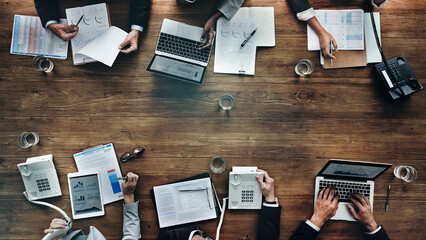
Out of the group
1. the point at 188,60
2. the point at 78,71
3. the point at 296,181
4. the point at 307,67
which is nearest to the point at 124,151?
the point at 78,71

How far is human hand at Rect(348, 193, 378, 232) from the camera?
1845 mm

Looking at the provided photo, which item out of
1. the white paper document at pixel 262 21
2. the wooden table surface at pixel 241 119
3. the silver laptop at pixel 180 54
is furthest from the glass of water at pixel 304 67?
the silver laptop at pixel 180 54

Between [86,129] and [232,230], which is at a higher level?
[86,129]

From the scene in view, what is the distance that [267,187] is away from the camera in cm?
183

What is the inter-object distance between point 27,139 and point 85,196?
1.85 feet

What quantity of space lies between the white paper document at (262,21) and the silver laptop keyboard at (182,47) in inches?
13.5

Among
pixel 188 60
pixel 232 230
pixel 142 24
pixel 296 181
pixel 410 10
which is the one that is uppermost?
pixel 410 10

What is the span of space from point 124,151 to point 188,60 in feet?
2.50

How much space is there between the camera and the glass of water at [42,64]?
1902 mm

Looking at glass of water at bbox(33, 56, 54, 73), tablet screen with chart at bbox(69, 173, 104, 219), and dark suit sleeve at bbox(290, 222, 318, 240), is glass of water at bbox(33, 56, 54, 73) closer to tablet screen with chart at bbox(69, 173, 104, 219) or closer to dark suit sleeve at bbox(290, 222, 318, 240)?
tablet screen with chart at bbox(69, 173, 104, 219)

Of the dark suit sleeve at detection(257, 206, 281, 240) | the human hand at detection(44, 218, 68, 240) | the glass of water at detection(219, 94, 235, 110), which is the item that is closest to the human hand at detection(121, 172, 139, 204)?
the human hand at detection(44, 218, 68, 240)

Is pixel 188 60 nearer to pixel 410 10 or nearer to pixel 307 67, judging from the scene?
pixel 307 67

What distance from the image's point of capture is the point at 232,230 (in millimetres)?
1904

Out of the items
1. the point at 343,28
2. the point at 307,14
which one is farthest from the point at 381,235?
the point at 307,14
